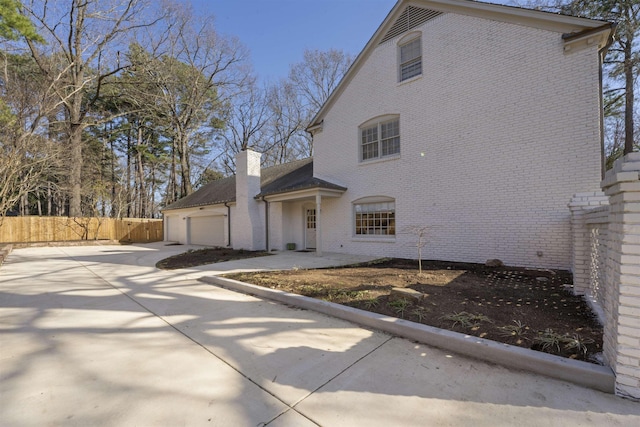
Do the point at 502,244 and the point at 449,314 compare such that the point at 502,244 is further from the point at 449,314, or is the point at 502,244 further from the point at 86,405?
the point at 86,405

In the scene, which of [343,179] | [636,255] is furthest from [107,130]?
[636,255]

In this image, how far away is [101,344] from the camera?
3.14 m

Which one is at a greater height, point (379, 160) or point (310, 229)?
point (379, 160)

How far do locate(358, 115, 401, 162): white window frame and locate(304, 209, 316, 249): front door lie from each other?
3.45 metres

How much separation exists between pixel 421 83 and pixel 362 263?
6248 mm

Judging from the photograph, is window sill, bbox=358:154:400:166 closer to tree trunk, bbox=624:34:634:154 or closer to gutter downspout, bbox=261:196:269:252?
gutter downspout, bbox=261:196:269:252

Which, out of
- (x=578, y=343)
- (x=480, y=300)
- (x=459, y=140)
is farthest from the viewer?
(x=459, y=140)

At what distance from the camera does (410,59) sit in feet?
32.4

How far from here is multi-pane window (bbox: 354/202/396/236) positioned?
1020 centimetres

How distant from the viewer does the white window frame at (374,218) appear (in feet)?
33.5

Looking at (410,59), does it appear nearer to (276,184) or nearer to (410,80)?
→ (410,80)

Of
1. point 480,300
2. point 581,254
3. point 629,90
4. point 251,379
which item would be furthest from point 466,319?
point 629,90

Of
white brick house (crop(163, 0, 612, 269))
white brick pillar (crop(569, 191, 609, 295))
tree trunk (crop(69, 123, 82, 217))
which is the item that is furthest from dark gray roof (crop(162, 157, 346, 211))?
white brick pillar (crop(569, 191, 609, 295))

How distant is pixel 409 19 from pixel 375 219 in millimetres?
7081
